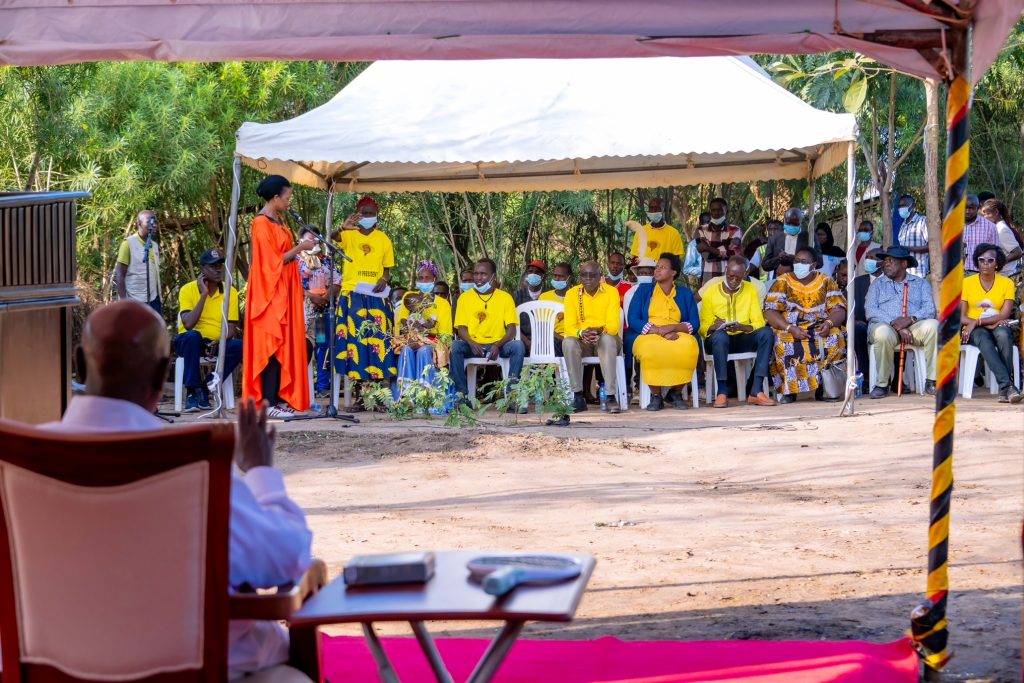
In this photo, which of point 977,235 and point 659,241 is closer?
point 977,235

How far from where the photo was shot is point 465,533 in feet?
20.8

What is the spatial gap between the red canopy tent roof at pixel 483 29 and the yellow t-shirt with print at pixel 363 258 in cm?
779

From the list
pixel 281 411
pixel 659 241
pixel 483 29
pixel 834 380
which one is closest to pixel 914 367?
pixel 834 380

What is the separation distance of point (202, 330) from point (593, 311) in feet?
12.9

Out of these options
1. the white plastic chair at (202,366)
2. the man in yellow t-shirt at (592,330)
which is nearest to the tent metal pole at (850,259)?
the man in yellow t-shirt at (592,330)

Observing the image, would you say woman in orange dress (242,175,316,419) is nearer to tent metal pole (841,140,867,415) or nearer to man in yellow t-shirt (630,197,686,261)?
tent metal pole (841,140,867,415)

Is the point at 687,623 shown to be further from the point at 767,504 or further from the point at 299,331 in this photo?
the point at 299,331

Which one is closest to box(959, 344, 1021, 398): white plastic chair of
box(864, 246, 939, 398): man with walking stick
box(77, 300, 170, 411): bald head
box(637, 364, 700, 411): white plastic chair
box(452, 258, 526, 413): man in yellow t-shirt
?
box(864, 246, 939, 398): man with walking stick

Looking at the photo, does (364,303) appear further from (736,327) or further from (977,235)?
(977,235)

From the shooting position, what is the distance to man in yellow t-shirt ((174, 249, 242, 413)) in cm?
1209

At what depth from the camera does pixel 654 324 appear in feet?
40.8

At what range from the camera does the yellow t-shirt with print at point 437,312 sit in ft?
41.0

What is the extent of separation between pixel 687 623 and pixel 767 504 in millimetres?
2523

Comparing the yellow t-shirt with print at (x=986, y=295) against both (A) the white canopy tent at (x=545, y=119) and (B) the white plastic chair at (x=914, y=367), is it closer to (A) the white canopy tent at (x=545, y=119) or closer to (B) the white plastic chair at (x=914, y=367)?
(B) the white plastic chair at (x=914, y=367)
